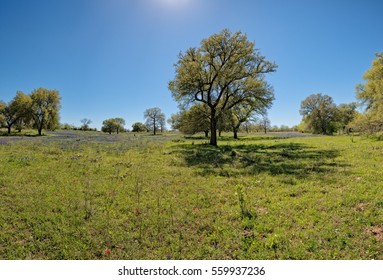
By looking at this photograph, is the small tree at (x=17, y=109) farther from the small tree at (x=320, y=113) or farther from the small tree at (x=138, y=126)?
the small tree at (x=320, y=113)

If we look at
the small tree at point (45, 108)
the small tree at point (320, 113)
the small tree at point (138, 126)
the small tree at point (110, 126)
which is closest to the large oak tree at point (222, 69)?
the small tree at point (45, 108)

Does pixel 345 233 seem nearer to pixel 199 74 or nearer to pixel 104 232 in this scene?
pixel 104 232

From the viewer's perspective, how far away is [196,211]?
7.75 meters

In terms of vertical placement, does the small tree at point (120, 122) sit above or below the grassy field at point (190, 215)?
above

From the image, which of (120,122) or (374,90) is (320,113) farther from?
(120,122)

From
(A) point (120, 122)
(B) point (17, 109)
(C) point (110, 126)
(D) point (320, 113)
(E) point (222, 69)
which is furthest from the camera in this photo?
(A) point (120, 122)

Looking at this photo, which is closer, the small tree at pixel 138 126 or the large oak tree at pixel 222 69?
the large oak tree at pixel 222 69

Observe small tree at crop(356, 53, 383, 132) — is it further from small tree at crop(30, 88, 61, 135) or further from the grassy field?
small tree at crop(30, 88, 61, 135)

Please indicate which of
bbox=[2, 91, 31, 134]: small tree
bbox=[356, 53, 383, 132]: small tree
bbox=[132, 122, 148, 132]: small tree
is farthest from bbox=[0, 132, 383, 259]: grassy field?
bbox=[132, 122, 148, 132]: small tree

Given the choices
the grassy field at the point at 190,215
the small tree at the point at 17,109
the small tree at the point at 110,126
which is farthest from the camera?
the small tree at the point at 110,126

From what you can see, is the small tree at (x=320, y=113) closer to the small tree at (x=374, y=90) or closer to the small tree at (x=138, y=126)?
the small tree at (x=374, y=90)

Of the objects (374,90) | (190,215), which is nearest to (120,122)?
(374,90)

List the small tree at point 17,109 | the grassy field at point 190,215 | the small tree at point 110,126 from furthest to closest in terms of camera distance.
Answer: the small tree at point 110,126, the small tree at point 17,109, the grassy field at point 190,215
